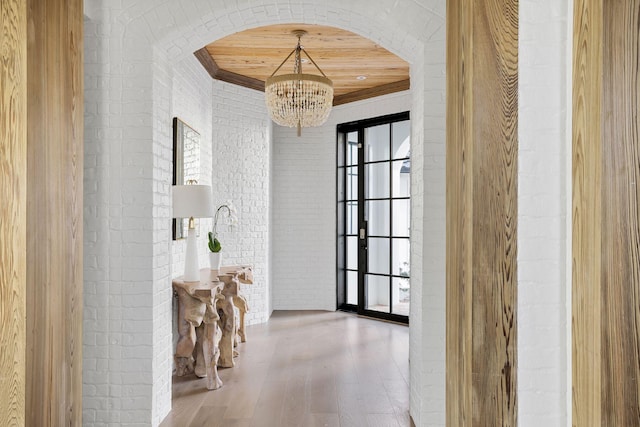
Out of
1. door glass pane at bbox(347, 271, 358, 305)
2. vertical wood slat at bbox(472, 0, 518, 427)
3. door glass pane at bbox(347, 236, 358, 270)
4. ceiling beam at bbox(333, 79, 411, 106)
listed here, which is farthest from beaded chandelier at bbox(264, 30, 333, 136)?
door glass pane at bbox(347, 271, 358, 305)

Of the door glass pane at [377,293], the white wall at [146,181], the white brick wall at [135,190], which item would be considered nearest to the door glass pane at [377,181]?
the door glass pane at [377,293]

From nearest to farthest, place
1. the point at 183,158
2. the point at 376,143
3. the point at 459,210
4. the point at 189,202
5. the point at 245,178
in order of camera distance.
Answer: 1. the point at 459,210
2. the point at 189,202
3. the point at 183,158
4. the point at 245,178
5. the point at 376,143

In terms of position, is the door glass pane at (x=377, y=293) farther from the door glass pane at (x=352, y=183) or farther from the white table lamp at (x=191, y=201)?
the white table lamp at (x=191, y=201)

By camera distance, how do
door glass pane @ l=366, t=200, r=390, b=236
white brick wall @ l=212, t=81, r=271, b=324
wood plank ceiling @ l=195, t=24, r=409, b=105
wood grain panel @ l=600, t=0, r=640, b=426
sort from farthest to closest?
door glass pane @ l=366, t=200, r=390, b=236
white brick wall @ l=212, t=81, r=271, b=324
wood plank ceiling @ l=195, t=24, r=409, b=105
wood grain panel @ l=600, t=0, r=640, b=426

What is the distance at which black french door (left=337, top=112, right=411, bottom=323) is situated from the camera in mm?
5980

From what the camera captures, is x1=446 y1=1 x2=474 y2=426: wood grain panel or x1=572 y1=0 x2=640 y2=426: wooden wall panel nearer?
x1=572 y1=0 x2=640 y2=426: wooden wall panel

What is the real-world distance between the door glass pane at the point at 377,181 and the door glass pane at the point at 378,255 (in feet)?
1.78

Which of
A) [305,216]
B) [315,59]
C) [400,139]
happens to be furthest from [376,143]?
[315,59]

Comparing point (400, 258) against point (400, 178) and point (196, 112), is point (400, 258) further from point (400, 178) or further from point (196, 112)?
point (196, 112)

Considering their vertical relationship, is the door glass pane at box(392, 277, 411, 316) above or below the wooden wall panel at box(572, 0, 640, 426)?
below

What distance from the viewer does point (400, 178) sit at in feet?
19.6

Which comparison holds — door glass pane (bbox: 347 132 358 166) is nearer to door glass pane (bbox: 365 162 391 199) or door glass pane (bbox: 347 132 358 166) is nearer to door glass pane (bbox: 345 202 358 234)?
door glass pane (bbox: 365 162 391 199)

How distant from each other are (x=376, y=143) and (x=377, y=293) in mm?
1836

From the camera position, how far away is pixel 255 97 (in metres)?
5.91
